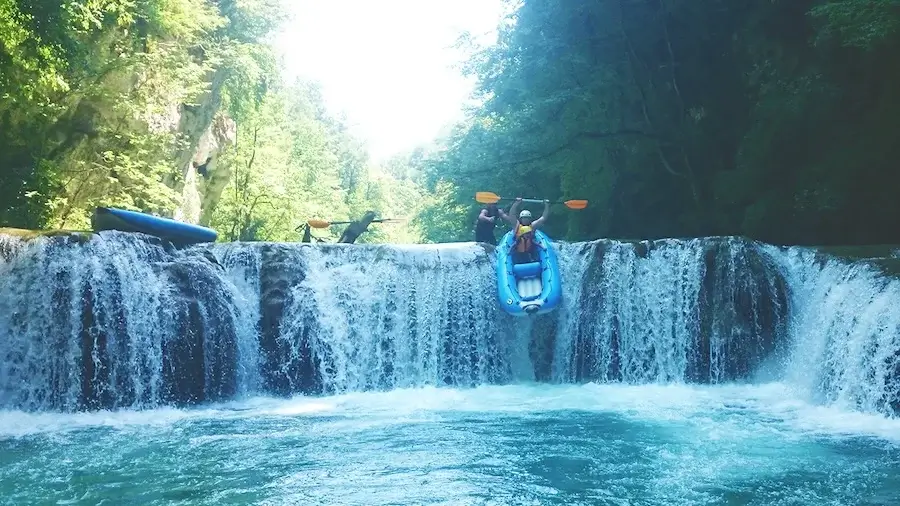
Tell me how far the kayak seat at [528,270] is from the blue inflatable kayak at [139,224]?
14.3 feet

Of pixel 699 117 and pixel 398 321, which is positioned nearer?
pixel 398 321

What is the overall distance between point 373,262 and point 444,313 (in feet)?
4.06

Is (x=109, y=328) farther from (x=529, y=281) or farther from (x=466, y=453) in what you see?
(x=529, y=281)

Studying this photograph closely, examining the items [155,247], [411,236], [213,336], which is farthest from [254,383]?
[411,236]

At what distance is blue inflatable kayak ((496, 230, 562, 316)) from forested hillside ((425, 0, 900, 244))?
4.34 m

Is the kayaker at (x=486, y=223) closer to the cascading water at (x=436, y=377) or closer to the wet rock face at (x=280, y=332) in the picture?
the cascading water at (x=436, y=377)

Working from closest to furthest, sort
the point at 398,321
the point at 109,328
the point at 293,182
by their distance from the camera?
the point at 109,328 < the point at 398,321 < the point at 293,182

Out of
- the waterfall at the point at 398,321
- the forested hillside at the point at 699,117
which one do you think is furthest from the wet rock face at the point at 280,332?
the forested hillside at the point at 699,117

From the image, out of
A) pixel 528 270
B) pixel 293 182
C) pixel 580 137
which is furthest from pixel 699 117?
pixel 293 182

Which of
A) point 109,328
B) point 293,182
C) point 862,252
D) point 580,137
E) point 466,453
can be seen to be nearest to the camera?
point 466,453

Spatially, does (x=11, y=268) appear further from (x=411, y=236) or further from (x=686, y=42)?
(x=411, y=236)

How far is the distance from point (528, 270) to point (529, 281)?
150 millimetres

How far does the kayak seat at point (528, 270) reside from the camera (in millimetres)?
10945

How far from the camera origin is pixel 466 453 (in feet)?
21.8
